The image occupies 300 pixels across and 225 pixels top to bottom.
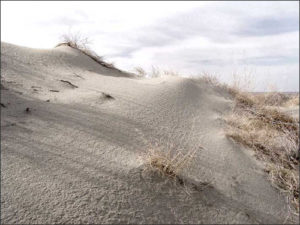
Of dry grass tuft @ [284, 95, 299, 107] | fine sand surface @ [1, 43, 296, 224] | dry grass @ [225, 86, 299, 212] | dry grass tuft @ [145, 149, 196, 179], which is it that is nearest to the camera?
fine sand surface @ [1, 43, 296, 224]

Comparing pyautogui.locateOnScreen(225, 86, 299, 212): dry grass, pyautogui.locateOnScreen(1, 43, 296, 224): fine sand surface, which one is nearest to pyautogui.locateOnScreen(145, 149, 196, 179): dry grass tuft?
pyautogui.locateOnScreen(1, 43, 296, 224): fine sand surface

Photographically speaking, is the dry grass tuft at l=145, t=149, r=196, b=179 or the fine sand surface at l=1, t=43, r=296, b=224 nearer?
the fine sand surface at l=1, t=43, r=296, b=224

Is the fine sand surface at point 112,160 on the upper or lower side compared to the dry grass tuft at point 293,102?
lower

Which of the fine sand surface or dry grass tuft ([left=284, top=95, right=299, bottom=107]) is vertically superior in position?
dry grass tuft ([left=284, top=95, right=299, bottom=107])

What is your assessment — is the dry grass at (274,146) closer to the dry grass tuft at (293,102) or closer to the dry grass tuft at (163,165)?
the dry grass tuft at (163,165)

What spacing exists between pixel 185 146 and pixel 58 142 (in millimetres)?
1039

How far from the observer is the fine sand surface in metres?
1.59

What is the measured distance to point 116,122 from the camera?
2.56 m

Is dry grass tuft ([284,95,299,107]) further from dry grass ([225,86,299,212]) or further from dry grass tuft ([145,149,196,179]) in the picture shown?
dry grass tuft ([145,149,196,179])

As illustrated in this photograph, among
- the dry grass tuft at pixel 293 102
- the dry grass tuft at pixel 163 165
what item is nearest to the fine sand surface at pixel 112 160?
the dry grass tuft at pixel 163 165

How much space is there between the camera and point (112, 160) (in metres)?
1.98

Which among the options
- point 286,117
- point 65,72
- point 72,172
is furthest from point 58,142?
point 286,117

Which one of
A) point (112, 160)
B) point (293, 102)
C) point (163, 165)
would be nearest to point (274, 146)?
point (163, 165)

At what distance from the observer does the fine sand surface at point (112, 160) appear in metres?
1.59
